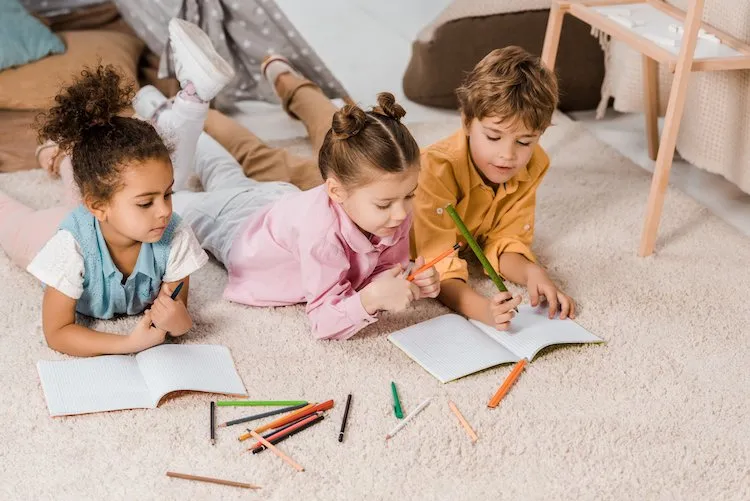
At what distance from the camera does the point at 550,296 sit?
1726 millimetres

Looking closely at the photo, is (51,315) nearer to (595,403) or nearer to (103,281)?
(103,281)

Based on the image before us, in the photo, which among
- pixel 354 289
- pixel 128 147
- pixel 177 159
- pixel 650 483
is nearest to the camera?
pixel 650 483

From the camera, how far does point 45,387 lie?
1.46m

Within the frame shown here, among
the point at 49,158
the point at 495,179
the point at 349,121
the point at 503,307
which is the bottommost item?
the point at 49,158

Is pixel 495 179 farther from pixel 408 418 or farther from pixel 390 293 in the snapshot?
pixel 408 418

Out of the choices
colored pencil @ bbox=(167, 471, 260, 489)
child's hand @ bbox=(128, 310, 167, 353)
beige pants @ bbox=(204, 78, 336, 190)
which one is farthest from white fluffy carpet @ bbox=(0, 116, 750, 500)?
beige pants @ bbox=(204, 78, 336, 190)

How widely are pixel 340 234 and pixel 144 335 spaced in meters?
0.37

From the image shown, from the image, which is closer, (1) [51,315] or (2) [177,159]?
(1) [51,315]

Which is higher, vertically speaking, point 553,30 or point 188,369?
point 553,30

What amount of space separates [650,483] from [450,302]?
541 millimetres

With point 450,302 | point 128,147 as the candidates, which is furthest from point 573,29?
point 128,147

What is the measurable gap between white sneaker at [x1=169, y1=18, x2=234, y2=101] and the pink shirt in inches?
15.7

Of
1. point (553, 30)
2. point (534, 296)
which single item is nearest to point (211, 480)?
point (534, 296)

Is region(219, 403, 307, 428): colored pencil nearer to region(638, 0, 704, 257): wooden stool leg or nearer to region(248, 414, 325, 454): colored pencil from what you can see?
region(248, 414, 325, 454): colored pencil
